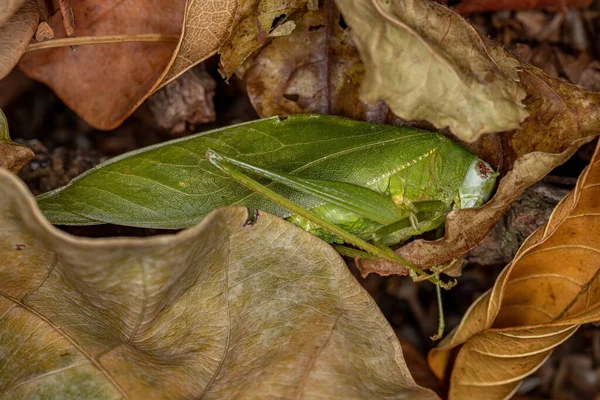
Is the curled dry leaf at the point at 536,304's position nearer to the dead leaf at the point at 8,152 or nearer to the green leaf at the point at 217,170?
the green leaf at the point at 217,170

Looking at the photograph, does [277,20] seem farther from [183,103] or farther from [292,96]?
[183,103]

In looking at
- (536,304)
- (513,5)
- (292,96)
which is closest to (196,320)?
(292,96)

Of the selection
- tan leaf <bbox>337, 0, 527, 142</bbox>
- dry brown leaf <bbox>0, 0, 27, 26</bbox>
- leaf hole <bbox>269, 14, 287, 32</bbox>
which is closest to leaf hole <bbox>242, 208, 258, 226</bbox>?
tan leaf <bbox>337, 0, 527, 142</bbox>

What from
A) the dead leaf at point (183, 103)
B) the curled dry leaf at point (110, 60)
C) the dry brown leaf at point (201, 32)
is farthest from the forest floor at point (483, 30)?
the dry brown leaf at point (201, 32)

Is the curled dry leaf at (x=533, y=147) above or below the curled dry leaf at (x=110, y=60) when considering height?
below

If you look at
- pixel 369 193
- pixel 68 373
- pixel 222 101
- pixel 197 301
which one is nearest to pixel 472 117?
pixel 369 193

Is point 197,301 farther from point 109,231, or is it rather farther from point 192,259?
point 109,231
